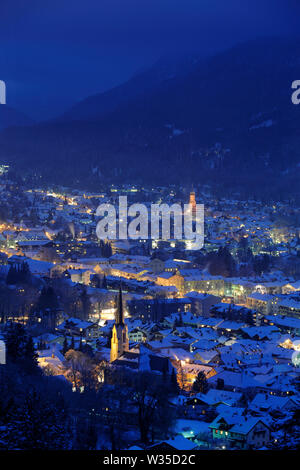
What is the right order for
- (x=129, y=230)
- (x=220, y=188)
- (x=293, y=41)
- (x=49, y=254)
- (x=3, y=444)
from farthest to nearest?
(x=293, y=41) < (x=220, y=188) < (x=129, y=230) < (x=49, y=254) < (x=3, y=444)

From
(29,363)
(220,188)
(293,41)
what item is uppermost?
(293,41)

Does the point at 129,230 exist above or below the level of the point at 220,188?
below

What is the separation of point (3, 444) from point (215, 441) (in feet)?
12.3

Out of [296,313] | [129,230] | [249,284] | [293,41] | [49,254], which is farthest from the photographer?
[293,41]

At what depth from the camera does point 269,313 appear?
83.0 feet

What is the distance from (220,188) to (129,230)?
2719cm

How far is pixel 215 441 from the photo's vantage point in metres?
12.0

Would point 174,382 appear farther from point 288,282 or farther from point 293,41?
point 293,41

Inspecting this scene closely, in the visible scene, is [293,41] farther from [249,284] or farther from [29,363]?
[29,363]

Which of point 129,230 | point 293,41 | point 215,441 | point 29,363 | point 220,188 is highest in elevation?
point 293,41

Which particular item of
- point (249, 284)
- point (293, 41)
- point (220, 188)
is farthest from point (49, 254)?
point (293, 41)

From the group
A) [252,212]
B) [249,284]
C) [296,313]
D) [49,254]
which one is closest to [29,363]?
[296,313]
